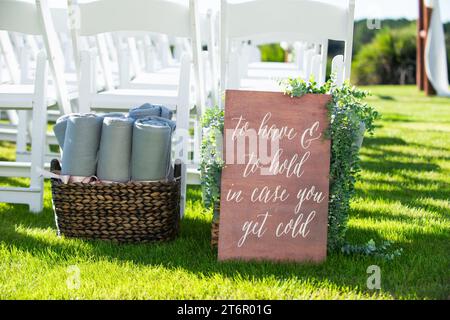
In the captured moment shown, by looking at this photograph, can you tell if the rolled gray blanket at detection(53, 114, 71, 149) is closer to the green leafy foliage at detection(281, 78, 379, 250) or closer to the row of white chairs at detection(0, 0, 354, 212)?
the row of white chairs at detection(0, 0, 354, 212)

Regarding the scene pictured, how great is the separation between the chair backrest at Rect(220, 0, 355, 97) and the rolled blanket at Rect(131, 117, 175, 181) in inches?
19.6

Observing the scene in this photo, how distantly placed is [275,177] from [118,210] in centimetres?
60

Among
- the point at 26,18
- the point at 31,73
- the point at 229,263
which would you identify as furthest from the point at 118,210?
the point at 31,73

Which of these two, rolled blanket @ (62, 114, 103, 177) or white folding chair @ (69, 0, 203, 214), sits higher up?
white folding chair @ (69, 0, 203, 214)

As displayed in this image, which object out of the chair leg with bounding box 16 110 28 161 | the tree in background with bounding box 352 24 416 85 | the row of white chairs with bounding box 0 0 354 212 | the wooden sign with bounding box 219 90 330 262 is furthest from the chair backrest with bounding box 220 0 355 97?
the tree in background with bounding box 352 24 416 85

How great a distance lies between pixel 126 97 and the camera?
122 inches

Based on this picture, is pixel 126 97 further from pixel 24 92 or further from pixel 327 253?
pixel 327 253

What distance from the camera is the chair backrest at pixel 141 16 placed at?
113 inches

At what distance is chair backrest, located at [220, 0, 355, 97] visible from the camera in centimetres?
285

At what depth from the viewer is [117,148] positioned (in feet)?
8.43

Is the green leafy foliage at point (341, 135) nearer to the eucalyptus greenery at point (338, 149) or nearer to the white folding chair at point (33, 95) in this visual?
the eucalyptus greenery at point (338, 149)
